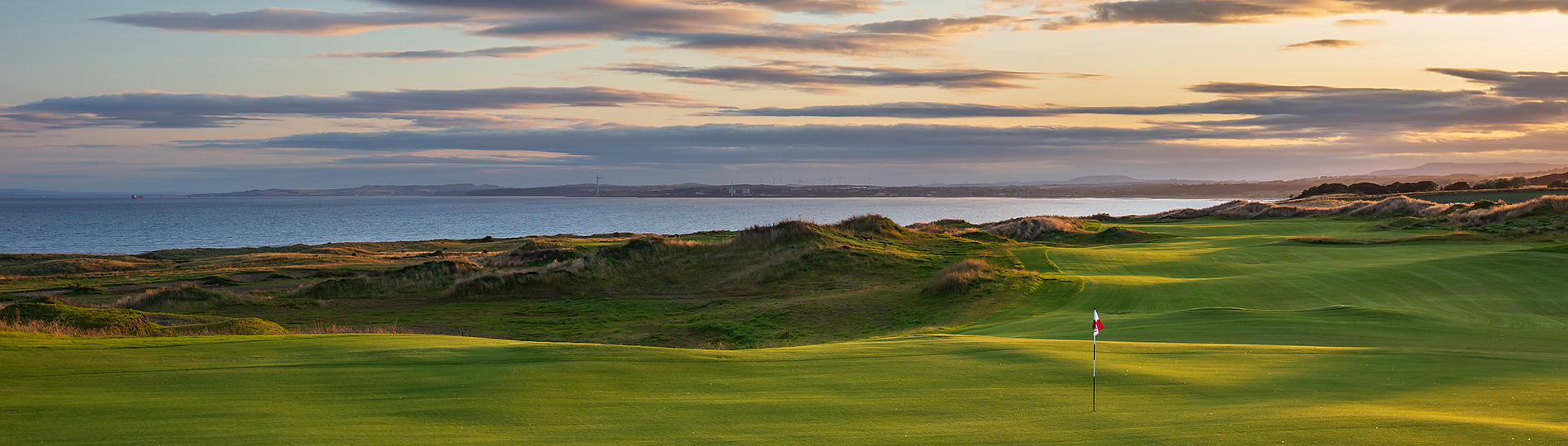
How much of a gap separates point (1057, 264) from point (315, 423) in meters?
27.4

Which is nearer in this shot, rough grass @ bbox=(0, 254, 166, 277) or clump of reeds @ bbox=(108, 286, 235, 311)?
clump of reeds @ bbox=(108, 286, 235, 311)

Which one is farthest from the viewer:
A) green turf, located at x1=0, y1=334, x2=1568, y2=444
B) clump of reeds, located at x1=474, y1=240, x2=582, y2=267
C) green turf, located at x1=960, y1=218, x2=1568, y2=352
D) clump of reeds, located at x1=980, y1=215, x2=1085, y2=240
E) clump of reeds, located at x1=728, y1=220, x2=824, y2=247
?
clump of reeds, located at x1=980, y1=215, x2=1085, y2=240

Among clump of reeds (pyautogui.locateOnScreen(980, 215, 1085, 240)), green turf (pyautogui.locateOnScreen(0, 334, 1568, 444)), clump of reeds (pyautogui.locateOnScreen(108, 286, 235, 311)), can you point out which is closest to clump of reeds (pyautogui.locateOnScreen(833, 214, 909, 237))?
clump of reeds (pyautogui.locateOnScreen(980, 215, 1085, 240))

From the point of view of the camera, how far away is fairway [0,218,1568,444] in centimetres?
634

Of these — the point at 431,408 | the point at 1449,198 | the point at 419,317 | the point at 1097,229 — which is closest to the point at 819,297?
the point at 419,317

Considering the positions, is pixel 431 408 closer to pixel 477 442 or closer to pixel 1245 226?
pixel 477 442

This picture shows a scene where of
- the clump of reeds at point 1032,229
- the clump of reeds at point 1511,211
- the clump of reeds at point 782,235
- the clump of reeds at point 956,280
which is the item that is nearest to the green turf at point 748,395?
the clump of reeds at point 956,280

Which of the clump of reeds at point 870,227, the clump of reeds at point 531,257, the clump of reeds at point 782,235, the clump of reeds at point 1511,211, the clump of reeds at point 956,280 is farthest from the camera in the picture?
the clump of reeds at point 870,227

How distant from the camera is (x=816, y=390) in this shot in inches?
318

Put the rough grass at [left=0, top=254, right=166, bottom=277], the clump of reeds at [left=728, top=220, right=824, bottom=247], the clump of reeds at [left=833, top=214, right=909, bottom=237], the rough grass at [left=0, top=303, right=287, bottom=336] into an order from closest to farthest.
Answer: the rough grass at [left=0, top=303, right=287, bottom=336], the clump of reeds at [left=728, top=220, right=824, bottom=247], the clump of reeds at [left=833, top=214, right=909, bottom=237], the rough grass at [left=0, top=254, right=166, bottom=277]

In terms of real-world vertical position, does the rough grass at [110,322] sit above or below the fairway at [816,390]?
below

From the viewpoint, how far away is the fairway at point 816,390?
6.34 meters

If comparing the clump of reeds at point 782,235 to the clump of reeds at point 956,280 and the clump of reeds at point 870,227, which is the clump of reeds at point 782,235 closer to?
the clump of reeds at point 870,227

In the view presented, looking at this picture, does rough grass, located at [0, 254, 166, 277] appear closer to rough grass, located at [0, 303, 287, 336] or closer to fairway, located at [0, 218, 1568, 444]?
rough grass, located at [0, 303, 287, 336]
